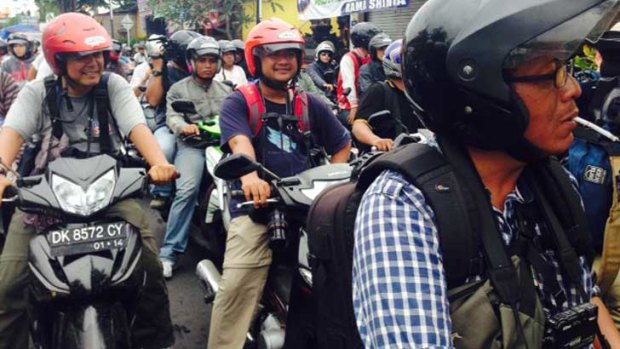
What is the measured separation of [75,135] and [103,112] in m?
0.19

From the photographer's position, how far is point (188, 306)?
15.3 feet

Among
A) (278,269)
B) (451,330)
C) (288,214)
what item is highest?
(451,330)

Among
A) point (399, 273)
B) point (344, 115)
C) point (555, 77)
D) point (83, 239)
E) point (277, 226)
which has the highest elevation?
point (555, 77)

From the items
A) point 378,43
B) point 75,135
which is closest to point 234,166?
point 75,135

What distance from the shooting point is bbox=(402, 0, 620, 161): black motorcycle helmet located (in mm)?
1387

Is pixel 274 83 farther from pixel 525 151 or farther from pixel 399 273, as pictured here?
pixel 399 273

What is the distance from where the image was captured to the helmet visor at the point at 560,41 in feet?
4.58

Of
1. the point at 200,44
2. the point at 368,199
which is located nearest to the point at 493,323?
the point at 368,199

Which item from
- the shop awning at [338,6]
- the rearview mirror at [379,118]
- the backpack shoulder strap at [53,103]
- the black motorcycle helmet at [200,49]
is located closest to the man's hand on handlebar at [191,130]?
the black motorcycle helmet at [200,49]

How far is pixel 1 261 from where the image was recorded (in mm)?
2959

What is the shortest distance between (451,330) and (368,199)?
0.33 meters

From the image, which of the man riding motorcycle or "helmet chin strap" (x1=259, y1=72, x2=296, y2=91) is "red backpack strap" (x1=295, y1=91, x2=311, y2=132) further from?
the man riding motorcycle

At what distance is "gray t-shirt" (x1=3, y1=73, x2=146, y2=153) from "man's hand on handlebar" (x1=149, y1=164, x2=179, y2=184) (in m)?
0.53

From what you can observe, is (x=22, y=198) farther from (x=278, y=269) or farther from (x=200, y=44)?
(x=200, y=44)
